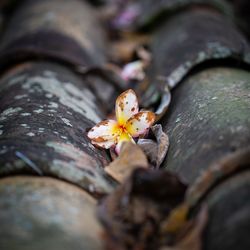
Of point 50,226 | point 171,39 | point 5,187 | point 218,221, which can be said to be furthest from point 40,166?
point 171,39

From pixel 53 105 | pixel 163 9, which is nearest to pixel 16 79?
pixel 53 105

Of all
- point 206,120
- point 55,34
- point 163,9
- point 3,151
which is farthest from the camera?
point 163,9

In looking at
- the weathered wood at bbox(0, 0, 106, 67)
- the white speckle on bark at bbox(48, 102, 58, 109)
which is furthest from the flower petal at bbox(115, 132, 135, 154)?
the weathered wood at bbox(0, 0, 106, 67)

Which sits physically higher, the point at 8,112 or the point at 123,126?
the point at 8,112

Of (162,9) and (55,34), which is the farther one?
(162,9)

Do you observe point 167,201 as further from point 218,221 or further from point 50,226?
point 50,226

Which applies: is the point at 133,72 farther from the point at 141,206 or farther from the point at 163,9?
the point at 141,206
